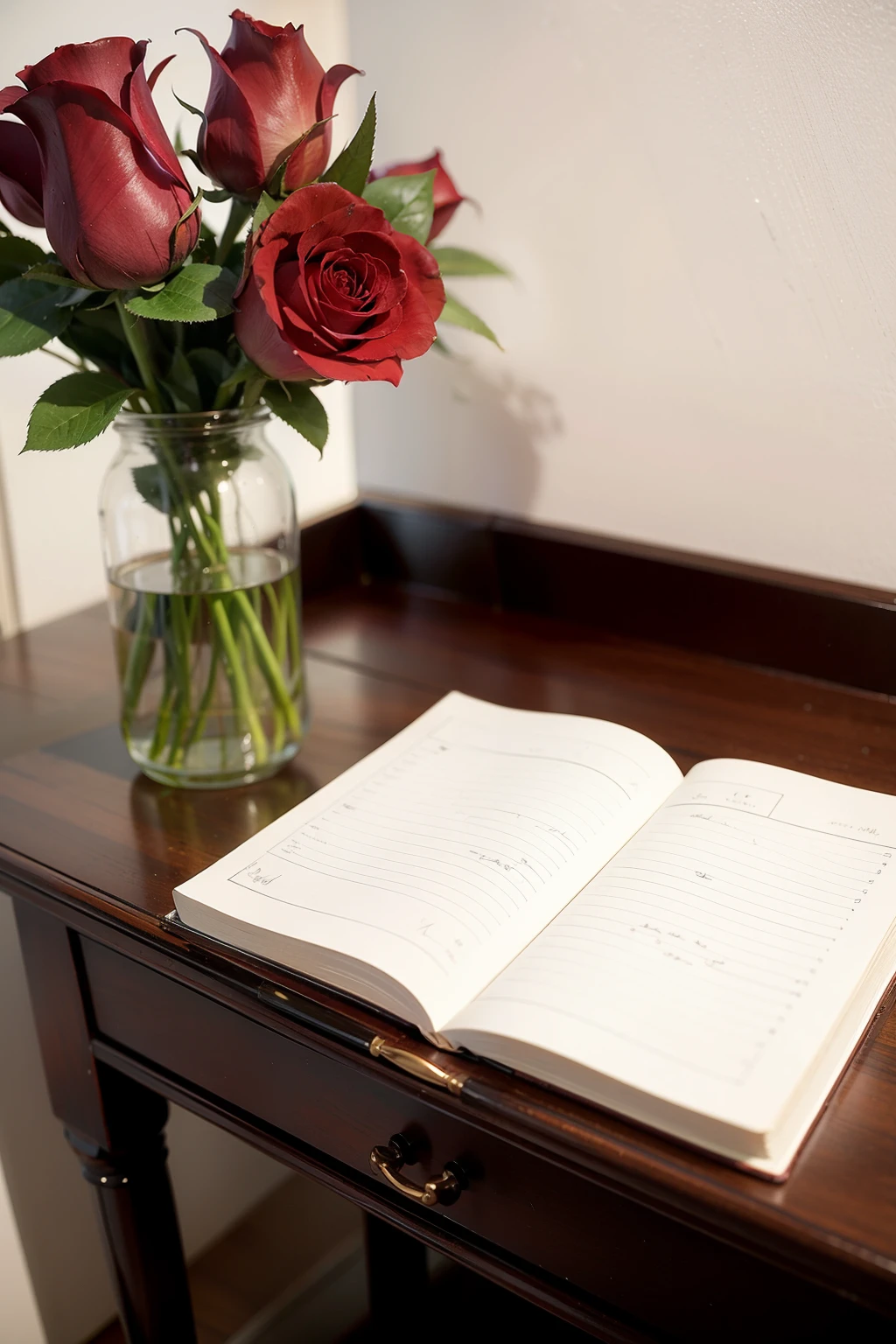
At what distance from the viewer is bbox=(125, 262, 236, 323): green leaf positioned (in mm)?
607

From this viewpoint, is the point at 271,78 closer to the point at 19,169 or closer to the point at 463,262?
the point at 19,169

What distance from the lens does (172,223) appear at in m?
0.60

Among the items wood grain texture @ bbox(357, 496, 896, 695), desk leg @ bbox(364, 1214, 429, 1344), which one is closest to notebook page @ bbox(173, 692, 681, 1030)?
wood grain texture @ bbox(357, 496, 896, 695)

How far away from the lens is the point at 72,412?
2.15 ft

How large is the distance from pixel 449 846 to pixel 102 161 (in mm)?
396

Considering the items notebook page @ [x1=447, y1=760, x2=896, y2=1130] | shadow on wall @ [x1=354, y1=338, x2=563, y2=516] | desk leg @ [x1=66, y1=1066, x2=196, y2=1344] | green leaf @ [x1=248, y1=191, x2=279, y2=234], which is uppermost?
green leaf @ [x1=248, y1=191, x2=279, y2=234]

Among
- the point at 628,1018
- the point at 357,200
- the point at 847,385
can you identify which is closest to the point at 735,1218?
the point at 628,1018

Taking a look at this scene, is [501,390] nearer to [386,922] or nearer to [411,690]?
[411,690]

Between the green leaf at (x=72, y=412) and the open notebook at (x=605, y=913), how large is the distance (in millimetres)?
252

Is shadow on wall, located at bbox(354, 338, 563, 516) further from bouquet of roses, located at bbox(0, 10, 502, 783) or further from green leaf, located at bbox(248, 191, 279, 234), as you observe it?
green leaf, located at bbox(248, 191, 279, 234)

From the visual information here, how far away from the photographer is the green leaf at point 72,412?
25.5 inches

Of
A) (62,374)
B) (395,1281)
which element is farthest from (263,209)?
(395,1281)

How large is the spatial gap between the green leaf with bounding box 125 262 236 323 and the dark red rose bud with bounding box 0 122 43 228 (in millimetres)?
77

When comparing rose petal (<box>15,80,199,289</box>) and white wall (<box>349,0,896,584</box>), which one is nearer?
rose petal (<box>15,80,199,289</box>)
